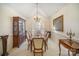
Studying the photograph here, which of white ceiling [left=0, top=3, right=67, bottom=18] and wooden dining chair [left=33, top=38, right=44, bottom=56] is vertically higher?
white ceiling [left=0, top=3, right=67, bottom=18]

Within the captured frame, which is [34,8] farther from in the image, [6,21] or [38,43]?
→ [38,43]

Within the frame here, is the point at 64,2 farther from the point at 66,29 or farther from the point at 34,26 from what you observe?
the point at 34,26

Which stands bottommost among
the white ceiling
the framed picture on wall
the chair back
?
the chair back

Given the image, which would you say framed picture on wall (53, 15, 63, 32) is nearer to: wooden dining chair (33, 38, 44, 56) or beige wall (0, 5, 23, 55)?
wooden dining chair (33, 38, 44, 56)

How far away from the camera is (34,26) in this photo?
108 inches

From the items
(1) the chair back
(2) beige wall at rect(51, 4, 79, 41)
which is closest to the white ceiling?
(2) beige wall at rect(51, 4, 79, 41)

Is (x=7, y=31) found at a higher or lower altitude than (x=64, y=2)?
lower

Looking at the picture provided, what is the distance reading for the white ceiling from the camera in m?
2.75

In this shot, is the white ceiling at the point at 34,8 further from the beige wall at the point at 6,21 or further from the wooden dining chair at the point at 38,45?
the wooden dining chair at the point at 38,45

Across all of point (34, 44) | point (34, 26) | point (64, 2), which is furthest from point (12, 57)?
point (64, 2)

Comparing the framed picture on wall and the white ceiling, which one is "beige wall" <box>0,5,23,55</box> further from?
the framed picture on wall

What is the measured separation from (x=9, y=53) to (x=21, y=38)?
427mm

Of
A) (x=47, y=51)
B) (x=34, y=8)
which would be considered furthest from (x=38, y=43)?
(x=34, y=8)

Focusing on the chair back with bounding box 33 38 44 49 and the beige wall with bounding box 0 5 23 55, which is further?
the chair back with bounding box 33 38 44 49
